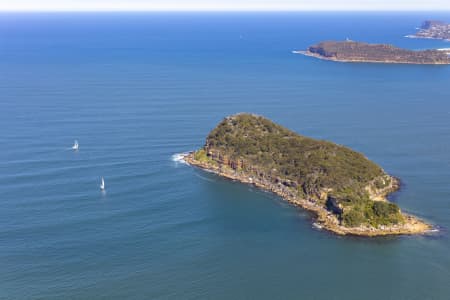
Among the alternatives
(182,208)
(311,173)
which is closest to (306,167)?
(311,173)

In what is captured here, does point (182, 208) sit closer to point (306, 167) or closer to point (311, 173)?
point (311, 173)

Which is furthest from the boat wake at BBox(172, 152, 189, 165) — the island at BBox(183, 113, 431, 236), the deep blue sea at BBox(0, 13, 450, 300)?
the deep blue sea at BBox(0, 13, 450, 300)

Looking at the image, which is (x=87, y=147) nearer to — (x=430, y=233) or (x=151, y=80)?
(x=430, y=233)

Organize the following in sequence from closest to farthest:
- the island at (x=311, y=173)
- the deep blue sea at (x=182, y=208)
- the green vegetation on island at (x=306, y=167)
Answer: the deep blue sea at (x=182, y=208) < the island at (x=311, y=173) < the green vegetation on island at (x=306, y=167)

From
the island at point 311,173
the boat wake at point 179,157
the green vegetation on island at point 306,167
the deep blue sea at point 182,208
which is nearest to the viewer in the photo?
the deep blue sea at point 182,208

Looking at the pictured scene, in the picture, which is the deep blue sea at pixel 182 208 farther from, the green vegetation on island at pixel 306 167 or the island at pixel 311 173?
the green vegetation on island at pixel 306 167

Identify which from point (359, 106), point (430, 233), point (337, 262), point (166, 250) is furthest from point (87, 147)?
point (359, 106)

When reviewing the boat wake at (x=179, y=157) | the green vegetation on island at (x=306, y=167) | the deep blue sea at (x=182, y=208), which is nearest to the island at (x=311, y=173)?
the green vegetation on island at (x=306, y=167)

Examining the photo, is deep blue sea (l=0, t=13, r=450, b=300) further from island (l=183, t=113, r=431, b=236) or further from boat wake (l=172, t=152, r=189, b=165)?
island (l=183, t=113, r=431, b=236)
